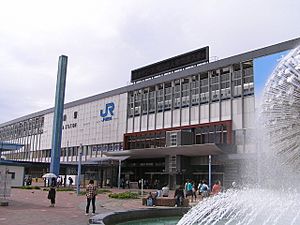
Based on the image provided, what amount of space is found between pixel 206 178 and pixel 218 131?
5537 mm

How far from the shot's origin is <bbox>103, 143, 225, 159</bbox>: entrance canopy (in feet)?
130

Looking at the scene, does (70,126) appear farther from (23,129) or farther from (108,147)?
(23,129)

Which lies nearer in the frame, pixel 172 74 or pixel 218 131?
pixel 218 131

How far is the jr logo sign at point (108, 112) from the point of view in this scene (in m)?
59.2

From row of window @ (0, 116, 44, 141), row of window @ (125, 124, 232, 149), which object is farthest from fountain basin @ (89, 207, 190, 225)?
row of window @ (0, 116, 44, 141)

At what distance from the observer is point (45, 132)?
7556 cm

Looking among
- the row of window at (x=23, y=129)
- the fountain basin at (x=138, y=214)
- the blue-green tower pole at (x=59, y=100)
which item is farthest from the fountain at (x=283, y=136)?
the row of window at (x=23, y=129)

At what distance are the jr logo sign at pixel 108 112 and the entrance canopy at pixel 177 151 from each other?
863cm

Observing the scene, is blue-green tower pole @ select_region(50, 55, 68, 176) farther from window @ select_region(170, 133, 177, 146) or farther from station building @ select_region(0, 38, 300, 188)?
window @ select_region(170, 133, 177, 146)

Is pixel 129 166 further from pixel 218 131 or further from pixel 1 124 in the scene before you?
pixel 1 124

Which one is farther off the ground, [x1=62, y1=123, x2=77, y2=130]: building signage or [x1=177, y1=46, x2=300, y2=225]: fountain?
[x1=62, y1=123, x2=77, y2=130]: building signage

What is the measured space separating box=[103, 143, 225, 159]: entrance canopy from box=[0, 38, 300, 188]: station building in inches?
4.2

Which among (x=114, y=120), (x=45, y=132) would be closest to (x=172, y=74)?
(x=114, y=120)

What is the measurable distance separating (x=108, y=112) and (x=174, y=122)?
14821mm
